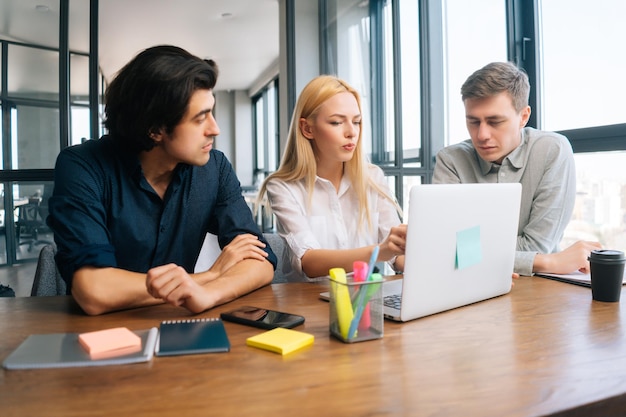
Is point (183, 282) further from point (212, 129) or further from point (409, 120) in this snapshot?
point (409, 120)

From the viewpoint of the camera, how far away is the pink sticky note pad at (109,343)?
0.78 meters

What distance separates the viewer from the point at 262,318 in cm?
98

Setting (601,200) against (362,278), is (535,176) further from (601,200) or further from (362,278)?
(362,278)

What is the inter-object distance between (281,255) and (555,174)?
1044 millimetres

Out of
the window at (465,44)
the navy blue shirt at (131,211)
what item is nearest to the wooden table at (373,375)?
the navy blue shirt at (131,211)

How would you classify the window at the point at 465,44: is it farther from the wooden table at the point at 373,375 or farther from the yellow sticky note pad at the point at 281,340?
the yellow sticky note pad at the point at 281,340

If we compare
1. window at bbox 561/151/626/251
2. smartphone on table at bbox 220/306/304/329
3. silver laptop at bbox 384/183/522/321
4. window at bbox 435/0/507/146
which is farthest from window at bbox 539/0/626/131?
smartphone on table at bbox 220/306/304/329

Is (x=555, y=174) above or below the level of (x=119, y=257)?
above

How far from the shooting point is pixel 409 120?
326cm

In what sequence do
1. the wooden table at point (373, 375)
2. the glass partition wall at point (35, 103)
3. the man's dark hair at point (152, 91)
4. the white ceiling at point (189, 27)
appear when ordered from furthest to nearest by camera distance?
the white ceiling at point (189, 27)
the glass partition wall at point (35, 103)
the man's dark hair at point (152, 91)
the wooden table at point (373, 375)

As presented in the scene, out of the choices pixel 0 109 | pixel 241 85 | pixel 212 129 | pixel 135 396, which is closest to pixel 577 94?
pixel 212 129

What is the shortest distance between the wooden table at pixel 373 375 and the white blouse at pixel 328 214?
0.72 m

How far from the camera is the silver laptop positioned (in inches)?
37.1

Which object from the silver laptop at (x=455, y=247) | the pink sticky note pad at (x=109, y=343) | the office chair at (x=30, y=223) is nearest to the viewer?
the pink sticky note pad at (x=109, y=343)
